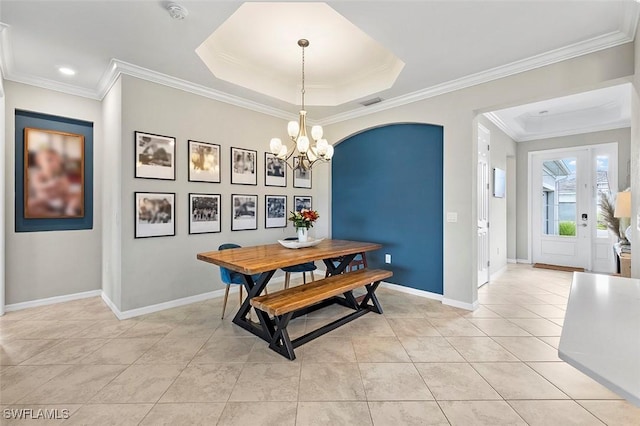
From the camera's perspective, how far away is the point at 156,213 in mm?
3295

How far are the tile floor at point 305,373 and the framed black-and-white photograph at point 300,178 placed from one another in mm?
2378

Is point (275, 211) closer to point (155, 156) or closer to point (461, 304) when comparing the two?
point (155, 156)

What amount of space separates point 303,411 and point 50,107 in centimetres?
449

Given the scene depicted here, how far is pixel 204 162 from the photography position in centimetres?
368

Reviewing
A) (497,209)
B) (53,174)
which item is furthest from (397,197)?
(53,174)

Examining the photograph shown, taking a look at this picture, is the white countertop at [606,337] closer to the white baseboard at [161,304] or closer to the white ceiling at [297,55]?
the white ceiling at [297,55]

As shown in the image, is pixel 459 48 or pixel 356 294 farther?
pixel 356 294

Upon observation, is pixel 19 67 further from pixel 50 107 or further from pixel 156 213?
pixel 156 213

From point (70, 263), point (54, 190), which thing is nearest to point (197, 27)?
point (54, 190)

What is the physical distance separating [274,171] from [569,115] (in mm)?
5317

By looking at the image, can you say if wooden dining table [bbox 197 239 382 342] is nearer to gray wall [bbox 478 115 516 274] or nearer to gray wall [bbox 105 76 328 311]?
gray wall [bbox 105 76 328 311]

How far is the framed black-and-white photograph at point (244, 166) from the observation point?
399 centimetres

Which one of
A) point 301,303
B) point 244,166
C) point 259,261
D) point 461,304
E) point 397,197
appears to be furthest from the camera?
point 397,197

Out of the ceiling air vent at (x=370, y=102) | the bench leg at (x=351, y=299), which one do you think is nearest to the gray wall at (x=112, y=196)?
the bench leg at (x=351, y=299)
